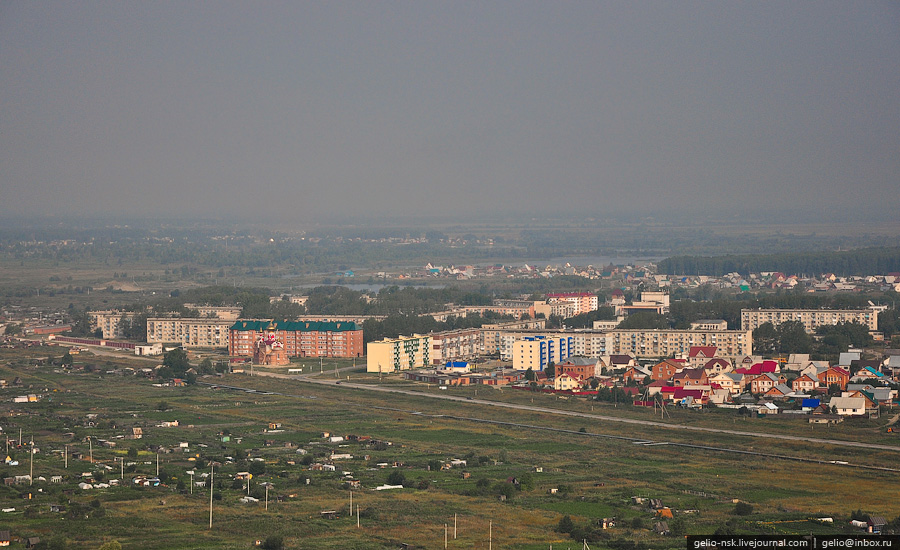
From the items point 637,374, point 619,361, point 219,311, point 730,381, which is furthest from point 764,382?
point 219,311

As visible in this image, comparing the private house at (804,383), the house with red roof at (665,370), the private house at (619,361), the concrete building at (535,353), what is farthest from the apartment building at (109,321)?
the private house at (804,383)

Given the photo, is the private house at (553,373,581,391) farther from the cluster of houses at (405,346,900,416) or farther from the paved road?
the paved road

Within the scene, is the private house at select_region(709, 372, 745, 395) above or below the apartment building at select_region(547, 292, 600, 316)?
below

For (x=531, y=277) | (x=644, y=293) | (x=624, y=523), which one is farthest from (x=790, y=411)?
(x=531, y=277)

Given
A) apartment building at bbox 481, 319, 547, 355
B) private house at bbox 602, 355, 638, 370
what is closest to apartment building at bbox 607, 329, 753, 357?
private house at bbox 602, 355, 638, 370

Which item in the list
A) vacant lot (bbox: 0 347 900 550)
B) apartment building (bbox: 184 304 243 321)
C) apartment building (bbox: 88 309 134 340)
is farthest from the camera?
apartment building (bbox: 184 304 243 321)

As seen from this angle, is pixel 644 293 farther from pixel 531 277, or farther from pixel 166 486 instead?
pixel 166 486

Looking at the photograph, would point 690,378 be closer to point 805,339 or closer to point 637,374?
point 637,374
